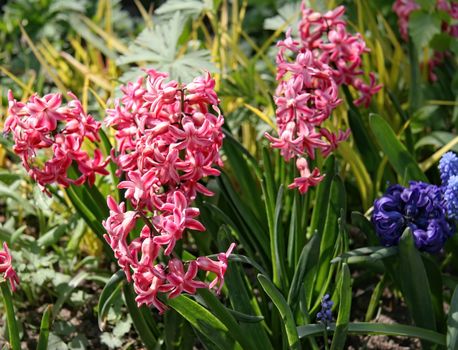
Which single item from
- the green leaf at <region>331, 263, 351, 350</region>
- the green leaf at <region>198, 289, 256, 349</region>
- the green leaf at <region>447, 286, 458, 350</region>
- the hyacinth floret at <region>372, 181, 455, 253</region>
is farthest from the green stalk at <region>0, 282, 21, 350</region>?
the green leaf at <region>447, 286, 458, 350</region>

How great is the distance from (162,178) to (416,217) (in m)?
0.69

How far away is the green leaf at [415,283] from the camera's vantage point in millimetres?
1767

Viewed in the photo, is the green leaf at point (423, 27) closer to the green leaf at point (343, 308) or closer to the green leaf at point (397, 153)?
the green leaf at point (397, 153)

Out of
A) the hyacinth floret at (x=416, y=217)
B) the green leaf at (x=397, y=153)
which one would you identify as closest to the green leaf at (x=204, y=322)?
the hyacinth floret at (x=416, y=217)

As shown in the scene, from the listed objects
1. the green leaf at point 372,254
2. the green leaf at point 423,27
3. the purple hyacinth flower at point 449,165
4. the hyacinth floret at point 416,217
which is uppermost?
the green leaf at point 423,27

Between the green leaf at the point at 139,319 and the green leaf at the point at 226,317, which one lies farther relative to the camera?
the green leaf at the point at 139,319

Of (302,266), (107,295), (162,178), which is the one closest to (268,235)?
(302,266)

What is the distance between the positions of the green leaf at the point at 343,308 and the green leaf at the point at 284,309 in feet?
0.29

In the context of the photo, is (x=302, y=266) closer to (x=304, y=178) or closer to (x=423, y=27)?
(x=304, y=178)

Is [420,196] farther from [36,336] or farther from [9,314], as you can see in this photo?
[36,336]

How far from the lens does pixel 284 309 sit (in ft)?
5.42

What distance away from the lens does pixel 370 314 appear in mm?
2203

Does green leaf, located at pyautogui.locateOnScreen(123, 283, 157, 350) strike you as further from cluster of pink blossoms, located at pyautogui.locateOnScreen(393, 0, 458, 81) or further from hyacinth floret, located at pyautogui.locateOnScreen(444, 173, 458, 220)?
cluster of pink blossoms, located at pyautogui.locateOnScreen(393, 0, 458, 81)

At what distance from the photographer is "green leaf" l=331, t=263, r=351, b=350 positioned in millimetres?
1612
